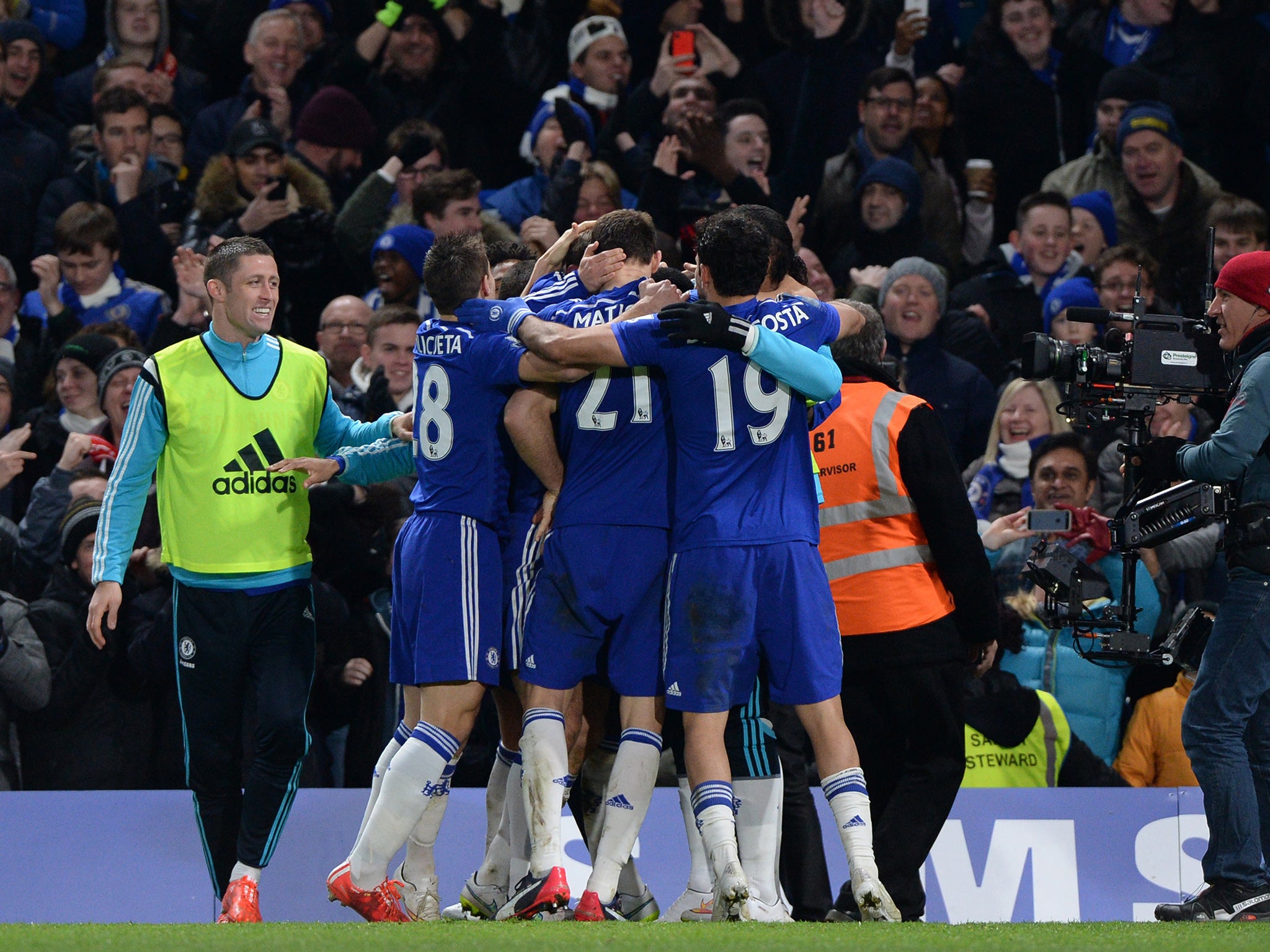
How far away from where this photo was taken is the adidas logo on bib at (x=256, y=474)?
6.46 m

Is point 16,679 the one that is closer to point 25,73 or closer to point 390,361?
point 390,361

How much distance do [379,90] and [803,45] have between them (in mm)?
3160

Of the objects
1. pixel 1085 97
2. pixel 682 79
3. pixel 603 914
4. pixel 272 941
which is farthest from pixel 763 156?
pixel 272 941

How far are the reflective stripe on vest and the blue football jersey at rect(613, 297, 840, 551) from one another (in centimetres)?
252

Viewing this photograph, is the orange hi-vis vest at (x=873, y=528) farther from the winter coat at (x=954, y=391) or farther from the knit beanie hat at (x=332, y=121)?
the knit beanie hat at (x=332, y=121)

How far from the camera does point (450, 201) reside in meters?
10.2

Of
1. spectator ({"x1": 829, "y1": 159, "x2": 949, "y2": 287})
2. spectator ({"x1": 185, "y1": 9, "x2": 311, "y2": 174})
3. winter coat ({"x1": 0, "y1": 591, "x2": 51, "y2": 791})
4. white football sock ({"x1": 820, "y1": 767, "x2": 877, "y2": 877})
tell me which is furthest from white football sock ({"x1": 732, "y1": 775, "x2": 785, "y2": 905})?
spectator ({"x1": 185, "y1": 9, "x2": 311, "y2": 174})

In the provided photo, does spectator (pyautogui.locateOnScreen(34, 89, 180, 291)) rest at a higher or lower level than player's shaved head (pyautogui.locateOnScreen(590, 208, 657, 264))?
higher

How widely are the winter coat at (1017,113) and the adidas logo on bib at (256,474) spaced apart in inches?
273

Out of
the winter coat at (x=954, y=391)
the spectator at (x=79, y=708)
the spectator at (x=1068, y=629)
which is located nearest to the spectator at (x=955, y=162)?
the winter coat at (x=954, y=391)

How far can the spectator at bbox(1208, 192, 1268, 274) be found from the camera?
980 cm

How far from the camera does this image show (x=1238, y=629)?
5742 mm

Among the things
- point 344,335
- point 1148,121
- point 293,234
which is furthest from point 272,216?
point 1148,121

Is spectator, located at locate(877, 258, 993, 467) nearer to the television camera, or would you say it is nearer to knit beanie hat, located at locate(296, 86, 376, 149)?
the television camera
